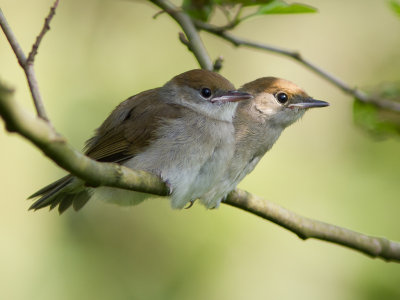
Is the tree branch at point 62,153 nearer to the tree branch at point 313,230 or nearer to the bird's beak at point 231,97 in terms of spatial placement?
the tree branch at point 313,230

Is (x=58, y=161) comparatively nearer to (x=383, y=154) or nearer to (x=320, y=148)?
(x=383, y=154)

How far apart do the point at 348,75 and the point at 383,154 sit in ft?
5.98

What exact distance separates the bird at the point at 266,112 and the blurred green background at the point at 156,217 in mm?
1452

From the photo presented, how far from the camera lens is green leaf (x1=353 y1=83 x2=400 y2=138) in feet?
13.1

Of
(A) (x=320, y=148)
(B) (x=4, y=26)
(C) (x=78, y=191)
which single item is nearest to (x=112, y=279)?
(C) (x=78, y=191)

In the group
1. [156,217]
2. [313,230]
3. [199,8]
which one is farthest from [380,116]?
[156,217]

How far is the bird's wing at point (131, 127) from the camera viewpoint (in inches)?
180

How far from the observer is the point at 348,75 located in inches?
318

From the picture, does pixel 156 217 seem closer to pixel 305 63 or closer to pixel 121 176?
pixel 305 63

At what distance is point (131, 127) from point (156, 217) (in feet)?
7.70

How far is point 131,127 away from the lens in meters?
4.69

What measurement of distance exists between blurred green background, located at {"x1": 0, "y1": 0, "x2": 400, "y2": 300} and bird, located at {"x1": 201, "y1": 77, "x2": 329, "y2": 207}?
4.77ft

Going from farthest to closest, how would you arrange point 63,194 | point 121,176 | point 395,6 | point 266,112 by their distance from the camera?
point 266,112 → point 63,194 → point 395,6 → point 121,176

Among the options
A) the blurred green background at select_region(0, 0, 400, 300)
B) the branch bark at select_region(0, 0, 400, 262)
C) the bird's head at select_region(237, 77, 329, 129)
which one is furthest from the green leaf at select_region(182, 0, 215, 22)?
the blurred green background at select_region(0, 0, 400, 300)
